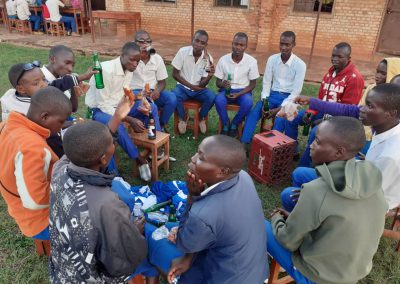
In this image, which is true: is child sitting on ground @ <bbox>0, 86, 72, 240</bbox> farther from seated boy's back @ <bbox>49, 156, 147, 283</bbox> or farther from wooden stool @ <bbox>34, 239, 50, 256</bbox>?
seated boy's back @ <bbox>49, 156, 147, 283</bbox>

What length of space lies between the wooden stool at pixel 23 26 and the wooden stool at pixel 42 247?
1204 centimetres

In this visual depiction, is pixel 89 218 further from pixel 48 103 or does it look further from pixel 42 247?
pixel 42 247

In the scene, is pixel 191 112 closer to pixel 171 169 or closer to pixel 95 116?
pixel 171 169

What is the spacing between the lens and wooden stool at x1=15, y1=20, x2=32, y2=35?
12398 millimetres

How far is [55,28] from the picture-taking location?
12.4m

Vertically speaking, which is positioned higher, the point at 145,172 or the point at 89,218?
the point at 89,218

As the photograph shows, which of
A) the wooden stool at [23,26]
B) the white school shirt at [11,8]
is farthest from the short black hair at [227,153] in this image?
the white school shirt at [11,8]

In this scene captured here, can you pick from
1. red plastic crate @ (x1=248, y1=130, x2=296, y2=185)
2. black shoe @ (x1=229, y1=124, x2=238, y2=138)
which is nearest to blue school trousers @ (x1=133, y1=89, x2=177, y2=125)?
black shoe @ (x1=229, y1=124, x2=238, y2=138)

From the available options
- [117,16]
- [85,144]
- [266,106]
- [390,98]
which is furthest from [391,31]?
[85,144]

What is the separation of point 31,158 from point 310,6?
9.87 m

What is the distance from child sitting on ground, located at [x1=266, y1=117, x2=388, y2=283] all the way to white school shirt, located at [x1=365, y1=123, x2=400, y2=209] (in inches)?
30.2

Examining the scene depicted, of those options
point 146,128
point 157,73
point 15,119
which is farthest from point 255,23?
point 15,119

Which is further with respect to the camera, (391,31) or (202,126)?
(391,31)

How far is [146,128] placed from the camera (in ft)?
14.2
